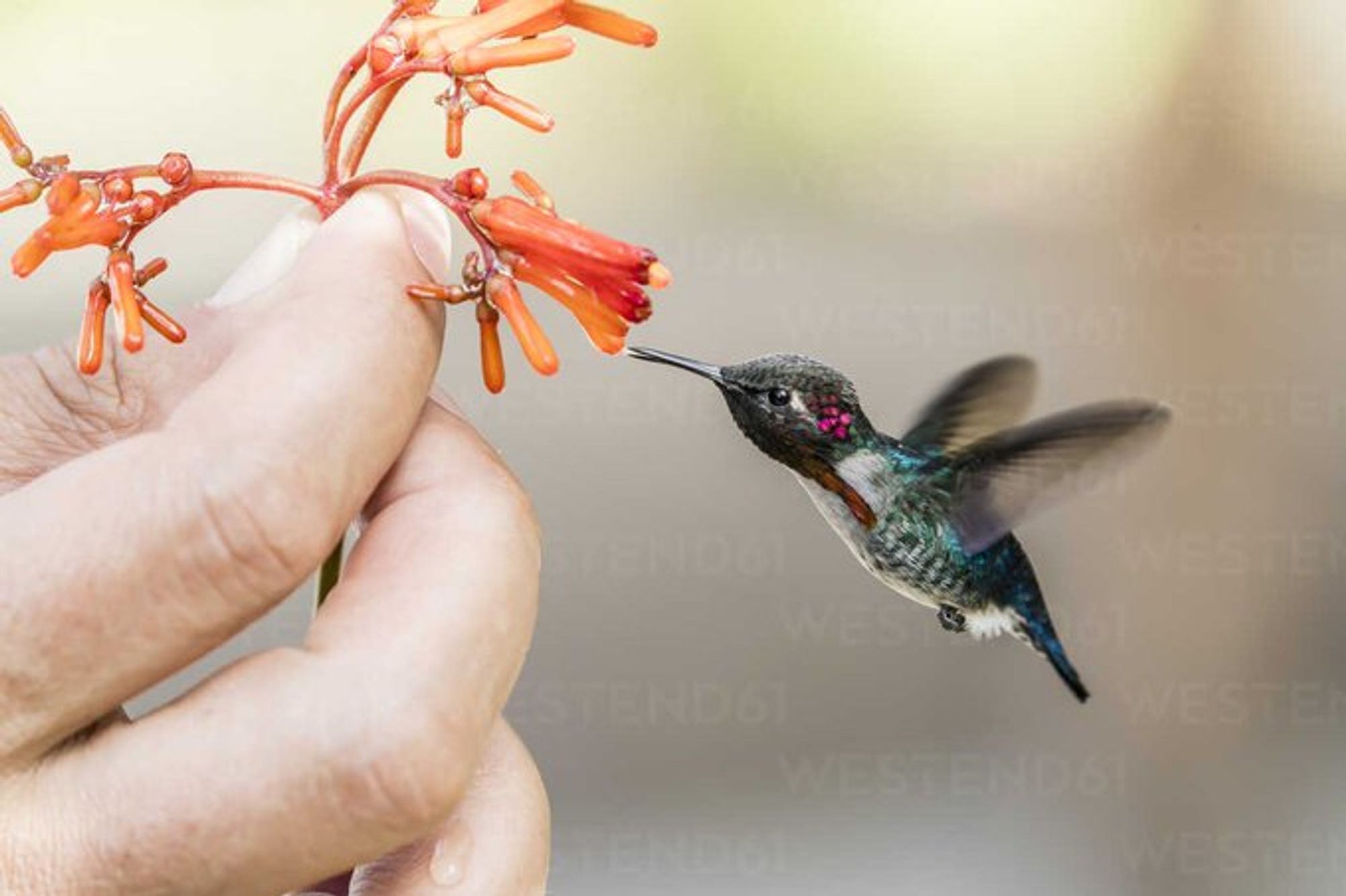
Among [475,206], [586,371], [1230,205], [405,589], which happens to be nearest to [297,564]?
[405,589]

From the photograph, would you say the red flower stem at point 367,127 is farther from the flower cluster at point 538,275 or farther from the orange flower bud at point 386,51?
the flower cluster at point 538,275

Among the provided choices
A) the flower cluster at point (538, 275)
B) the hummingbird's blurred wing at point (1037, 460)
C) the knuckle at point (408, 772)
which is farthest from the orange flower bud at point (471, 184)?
the hummingbird's blurred wing at point (1037, 460)

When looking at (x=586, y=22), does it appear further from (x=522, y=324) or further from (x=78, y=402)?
(x=78, y=402)

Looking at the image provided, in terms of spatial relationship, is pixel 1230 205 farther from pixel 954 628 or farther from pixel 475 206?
pixel 475 206

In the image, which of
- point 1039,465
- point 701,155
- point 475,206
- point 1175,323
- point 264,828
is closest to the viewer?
point 264,828

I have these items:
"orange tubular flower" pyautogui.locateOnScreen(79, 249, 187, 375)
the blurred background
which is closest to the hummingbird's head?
"orange tubular flower" pyautogui.locateOnScreen(79, 249, 187, 375)

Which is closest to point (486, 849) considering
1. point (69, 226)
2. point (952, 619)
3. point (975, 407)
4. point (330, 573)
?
point (330, 573)
